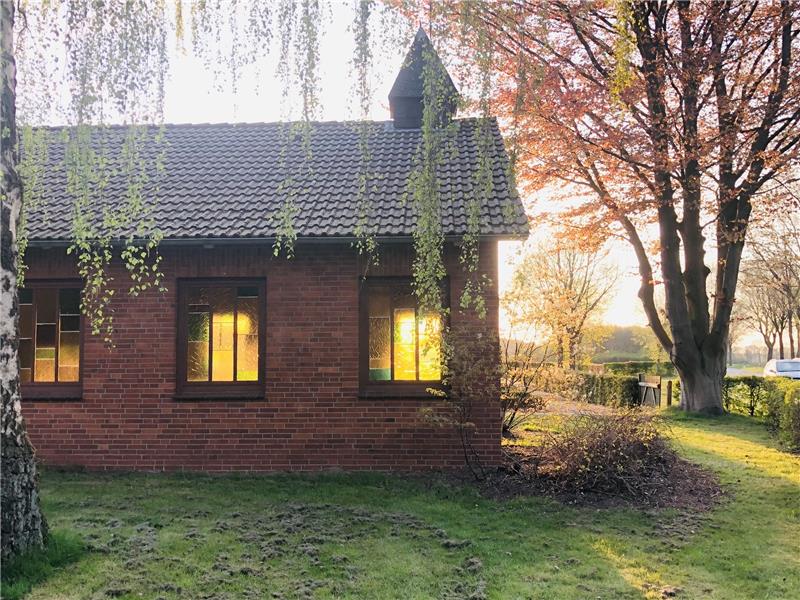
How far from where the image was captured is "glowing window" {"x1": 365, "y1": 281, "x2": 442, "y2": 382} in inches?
315

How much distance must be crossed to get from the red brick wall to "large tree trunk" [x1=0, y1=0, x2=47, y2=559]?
332 cm

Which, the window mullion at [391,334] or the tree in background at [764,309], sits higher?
the tree in background at [764,309]

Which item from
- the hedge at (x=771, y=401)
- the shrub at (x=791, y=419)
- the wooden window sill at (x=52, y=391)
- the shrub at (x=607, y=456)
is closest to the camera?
the shrub at (x=607, y=456)

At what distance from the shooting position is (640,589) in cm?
461

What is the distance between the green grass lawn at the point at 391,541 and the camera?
457cm

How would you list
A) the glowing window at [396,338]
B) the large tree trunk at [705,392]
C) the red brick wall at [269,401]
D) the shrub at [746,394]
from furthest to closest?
1. the shrub at [746,394]
2. the large tree trunk at [705,392]
3. the glowing window at [396,338]
4. the red brick wall at [269,401]

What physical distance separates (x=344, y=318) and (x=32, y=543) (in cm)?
433

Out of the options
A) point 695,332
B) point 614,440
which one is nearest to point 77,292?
point 614,440

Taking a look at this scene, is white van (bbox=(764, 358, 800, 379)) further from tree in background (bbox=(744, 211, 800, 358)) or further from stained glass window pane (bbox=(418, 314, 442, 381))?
stained glass window pane (bbox=(418, 314, 442, 381))

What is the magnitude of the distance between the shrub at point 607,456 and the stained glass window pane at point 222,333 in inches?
176

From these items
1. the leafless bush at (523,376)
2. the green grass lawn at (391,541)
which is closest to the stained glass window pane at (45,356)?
the green grass lawn at (391,541)

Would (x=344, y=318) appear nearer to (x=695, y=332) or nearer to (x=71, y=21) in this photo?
(x=71, y=21)

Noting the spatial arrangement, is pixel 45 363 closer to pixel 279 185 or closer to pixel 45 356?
pixel 45 356

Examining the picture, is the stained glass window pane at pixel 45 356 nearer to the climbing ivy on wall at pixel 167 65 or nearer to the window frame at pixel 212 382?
the window frame at pixel 212 382
